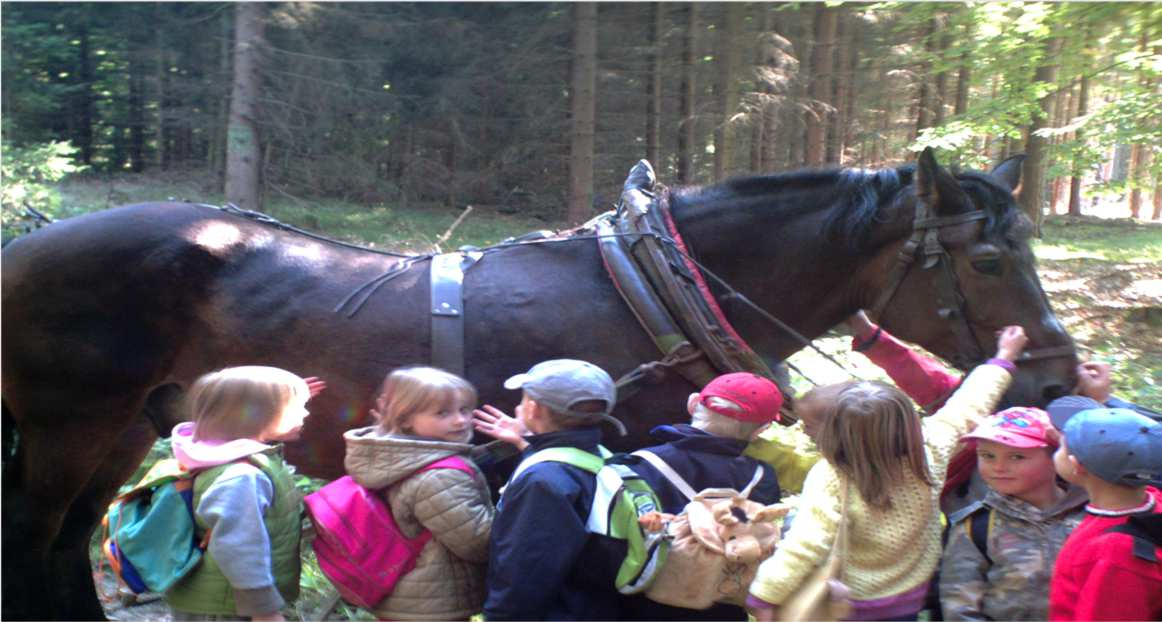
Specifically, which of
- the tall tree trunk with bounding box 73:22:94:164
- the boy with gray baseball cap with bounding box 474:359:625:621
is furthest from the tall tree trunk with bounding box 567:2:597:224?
the tall tree trunk with bounding box 73:22:94:164

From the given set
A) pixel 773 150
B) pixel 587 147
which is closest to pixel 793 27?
pixel 773 150

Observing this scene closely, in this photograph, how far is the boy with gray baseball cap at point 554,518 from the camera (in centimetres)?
207

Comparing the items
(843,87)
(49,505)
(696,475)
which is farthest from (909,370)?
(843,87)

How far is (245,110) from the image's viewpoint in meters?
10.5

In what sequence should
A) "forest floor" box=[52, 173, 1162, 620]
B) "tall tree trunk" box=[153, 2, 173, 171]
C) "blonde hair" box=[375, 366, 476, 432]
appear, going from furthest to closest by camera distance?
1. "tall tree trunk" box=[153, 2, 173, 171]
2. "forest floor" box=[52, 173, 1162, 620]
3. "blonde hair" box=[375, 366, 476, 432]

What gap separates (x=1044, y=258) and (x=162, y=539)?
43.7ft

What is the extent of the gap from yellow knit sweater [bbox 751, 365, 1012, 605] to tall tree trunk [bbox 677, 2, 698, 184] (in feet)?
37.5

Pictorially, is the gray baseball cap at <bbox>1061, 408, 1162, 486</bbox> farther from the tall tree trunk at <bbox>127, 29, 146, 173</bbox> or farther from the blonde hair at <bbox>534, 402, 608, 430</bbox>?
the tall tree trunk at <bbox>127, 29, 146, 173</bbox>

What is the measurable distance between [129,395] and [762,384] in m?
2.33

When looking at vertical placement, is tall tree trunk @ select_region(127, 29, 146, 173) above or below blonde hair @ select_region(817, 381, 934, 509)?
above

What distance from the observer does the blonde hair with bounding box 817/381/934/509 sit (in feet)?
6.63

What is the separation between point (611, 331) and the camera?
290 cm

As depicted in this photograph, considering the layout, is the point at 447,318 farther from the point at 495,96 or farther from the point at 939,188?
the point at 495,96

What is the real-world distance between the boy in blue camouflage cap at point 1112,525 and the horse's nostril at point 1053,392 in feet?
1.82
